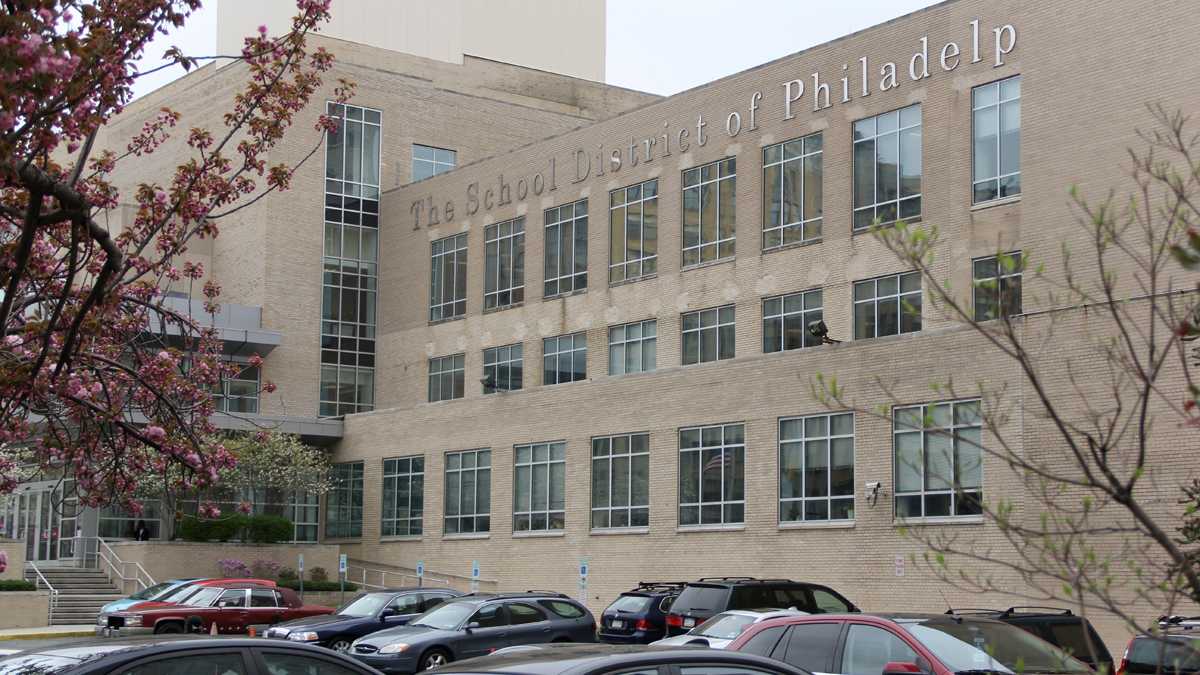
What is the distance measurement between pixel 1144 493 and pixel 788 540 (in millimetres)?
10130

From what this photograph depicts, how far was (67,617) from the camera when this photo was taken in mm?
44406

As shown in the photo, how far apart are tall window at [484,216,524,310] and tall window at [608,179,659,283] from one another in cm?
479

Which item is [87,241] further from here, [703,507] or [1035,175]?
[703,507]

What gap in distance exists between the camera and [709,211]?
139ft

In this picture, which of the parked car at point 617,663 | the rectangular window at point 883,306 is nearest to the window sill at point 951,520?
the rectangular window at point 883,306

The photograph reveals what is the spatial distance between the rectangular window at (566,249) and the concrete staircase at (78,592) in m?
17.1

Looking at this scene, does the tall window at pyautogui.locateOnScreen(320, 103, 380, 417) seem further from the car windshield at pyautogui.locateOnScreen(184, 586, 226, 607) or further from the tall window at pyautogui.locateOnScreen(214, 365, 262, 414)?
the car windshield at pyautogui.locateOnScreen(184, 586, 226, 607)

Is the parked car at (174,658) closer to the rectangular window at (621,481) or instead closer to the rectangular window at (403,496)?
the rectangular window at (621,481)

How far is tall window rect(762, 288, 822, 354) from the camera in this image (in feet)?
129

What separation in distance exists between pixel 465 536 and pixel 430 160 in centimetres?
1854

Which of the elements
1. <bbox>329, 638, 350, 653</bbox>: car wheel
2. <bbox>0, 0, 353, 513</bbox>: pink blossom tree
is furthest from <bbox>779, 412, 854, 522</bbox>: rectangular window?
<bbox>0, 0, 353, 513</bbox>: pink blossom tree

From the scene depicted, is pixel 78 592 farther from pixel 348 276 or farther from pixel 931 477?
pixel 931 477

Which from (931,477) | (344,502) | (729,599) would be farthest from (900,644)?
(344,502)

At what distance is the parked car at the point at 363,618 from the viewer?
2611 cm
